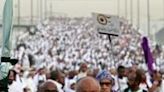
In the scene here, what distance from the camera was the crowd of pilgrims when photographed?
33.0ft

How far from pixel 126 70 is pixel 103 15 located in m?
0.98

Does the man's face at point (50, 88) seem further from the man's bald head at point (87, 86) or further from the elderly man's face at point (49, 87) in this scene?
the man's bald head at point (87, 86)

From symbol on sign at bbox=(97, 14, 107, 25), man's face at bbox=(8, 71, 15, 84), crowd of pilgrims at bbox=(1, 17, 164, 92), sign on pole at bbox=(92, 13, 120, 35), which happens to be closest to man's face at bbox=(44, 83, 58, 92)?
crowd of pilgrims at bbox=(1, 17, 164, 92)

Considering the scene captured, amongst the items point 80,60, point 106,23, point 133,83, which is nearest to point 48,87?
point 133,83

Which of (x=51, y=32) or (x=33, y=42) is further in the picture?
(x=51, y=32)

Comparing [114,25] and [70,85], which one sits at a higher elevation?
[114,25]

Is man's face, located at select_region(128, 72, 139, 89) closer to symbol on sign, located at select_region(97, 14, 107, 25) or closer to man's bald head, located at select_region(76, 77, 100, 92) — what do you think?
symbol on sign, located at select_region(97, 14, 107, 25)

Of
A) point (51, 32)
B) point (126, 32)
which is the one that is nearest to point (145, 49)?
point (126, 32)

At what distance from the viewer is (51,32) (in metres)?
54.8

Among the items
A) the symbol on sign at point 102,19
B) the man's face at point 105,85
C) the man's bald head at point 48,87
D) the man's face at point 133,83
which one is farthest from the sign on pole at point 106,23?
the man's bald head at point 48,87

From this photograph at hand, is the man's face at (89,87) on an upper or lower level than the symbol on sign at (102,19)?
lower

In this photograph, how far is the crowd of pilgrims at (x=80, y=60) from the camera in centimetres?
1007

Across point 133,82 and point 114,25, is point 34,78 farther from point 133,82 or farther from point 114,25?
point 133,82

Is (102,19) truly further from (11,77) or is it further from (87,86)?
(87,86)
